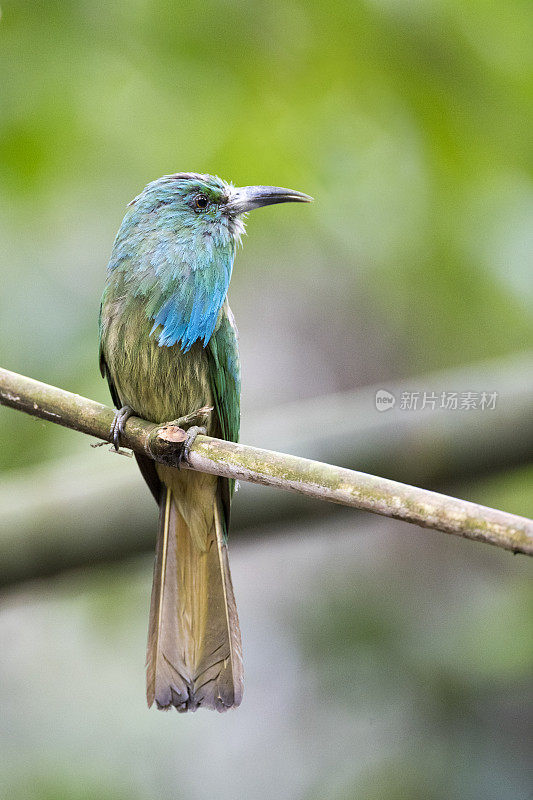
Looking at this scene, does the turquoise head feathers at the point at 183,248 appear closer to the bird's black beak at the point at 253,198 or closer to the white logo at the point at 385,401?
the bird's black beak at the point at 253,198

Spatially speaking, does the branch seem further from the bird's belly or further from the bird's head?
the bird's head

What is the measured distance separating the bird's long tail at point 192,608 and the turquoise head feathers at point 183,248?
1.81ft

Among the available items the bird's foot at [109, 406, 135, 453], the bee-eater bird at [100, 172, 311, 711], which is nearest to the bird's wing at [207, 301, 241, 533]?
the bee-eater bird at [100, 172, 311, 711]

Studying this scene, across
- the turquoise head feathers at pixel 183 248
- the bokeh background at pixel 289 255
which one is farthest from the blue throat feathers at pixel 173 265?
the bokeh background at pixel 289 255

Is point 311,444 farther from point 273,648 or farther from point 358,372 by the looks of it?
point 358,372

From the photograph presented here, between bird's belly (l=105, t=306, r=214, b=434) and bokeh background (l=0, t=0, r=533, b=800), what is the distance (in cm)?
48

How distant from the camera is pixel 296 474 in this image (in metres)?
1.67

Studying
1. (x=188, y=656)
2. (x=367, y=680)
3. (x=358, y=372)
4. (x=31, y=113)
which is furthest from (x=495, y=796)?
(x=31, y=113)

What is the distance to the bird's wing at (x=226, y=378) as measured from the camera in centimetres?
276

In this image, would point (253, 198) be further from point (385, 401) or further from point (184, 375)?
point (385, 401)

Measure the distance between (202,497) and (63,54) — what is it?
160cm

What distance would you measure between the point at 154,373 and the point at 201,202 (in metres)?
0.53

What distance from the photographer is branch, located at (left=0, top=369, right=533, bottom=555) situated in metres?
1.42

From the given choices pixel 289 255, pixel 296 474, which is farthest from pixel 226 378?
pixel 289 255
